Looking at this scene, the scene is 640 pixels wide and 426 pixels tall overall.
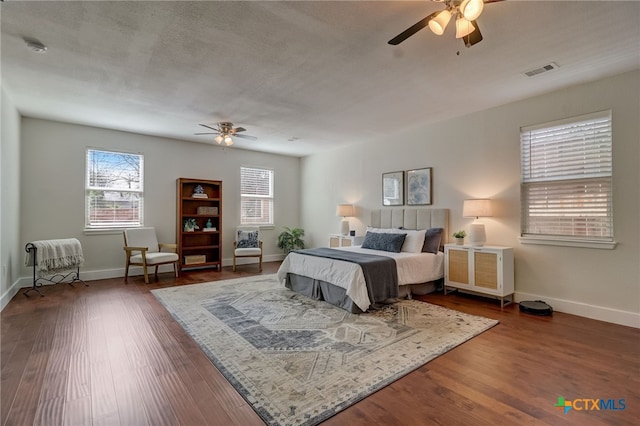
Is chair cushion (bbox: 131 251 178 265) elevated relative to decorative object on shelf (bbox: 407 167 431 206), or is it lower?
lower

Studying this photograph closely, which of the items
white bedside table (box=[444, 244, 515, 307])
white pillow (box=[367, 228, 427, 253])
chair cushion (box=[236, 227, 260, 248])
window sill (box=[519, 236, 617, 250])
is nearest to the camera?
window sill (box=[519, 236, 617, 250])

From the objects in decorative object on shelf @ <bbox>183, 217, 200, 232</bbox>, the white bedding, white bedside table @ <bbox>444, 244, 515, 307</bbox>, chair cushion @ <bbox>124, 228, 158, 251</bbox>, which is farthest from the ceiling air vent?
chair cushion @ <bbox>124, 228, 158, 251</bbox>

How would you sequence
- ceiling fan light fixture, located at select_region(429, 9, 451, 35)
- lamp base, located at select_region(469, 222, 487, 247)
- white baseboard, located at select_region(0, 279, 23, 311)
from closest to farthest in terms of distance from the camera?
ceiling fan light fixture, located at select_region(429, 9, 451, 35), white baseboard, located at select_region(0, 279, 23, 311), lamp base, located at select_region(469, 222, 487, 247)

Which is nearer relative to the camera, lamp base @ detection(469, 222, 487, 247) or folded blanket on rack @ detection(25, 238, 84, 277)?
lamp base @ detection(469, 222, 487, 247)

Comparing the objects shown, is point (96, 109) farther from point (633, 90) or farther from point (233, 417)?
point (633, 90)

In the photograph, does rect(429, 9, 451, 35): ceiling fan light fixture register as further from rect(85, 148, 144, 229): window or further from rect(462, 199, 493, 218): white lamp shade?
rect(85, 148, 144, 229): window

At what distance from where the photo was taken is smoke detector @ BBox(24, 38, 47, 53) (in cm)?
275

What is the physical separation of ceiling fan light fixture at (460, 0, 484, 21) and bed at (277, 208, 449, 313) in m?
2.64

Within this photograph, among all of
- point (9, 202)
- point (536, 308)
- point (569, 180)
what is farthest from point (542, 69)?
point (9, 202)

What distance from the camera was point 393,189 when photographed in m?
5.89

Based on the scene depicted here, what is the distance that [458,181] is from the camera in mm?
4938

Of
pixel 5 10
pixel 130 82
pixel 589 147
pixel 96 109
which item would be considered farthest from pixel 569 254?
pixel 96 109

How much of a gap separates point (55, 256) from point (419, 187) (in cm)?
584

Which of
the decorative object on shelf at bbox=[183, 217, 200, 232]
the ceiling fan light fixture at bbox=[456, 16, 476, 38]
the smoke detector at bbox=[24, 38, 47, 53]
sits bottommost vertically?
the decorative object on shelf at bbox=[183, 217, 200, 232]
